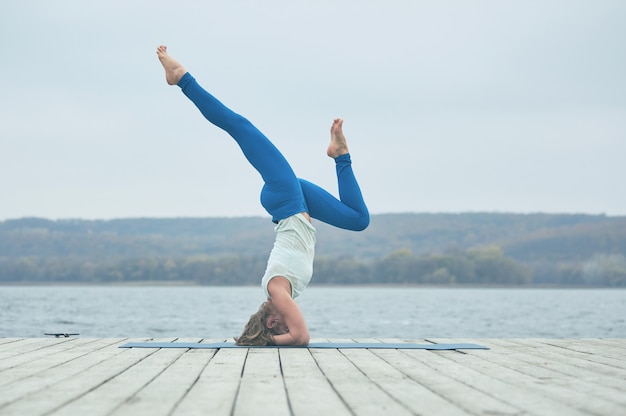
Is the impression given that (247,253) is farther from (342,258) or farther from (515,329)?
(515,329)

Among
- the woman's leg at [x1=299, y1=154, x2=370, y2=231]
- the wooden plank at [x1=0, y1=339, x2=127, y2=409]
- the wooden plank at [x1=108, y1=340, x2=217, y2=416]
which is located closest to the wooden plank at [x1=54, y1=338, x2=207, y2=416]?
the wooden plank at [x1=108, y1=340, x2=217, y2=416]

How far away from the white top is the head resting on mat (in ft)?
0.78

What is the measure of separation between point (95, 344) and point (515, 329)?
3778 centimetres

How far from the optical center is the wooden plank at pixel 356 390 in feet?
10.7

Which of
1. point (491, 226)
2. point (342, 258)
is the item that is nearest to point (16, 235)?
point (342, 258)

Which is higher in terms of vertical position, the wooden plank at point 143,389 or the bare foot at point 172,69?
the bare foot at point 172,69

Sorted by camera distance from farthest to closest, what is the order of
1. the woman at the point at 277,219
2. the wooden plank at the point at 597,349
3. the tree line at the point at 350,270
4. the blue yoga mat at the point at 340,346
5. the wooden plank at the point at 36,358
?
the tree line at the point at 350,270
the woman at the point at 277,219
the blue yoga mat at the point at 340,346
the wooden plank at the point at 597,349
the wooden plank at the point at 36,358

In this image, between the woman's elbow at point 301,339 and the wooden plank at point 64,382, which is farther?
the woman's elbow at point 301,339

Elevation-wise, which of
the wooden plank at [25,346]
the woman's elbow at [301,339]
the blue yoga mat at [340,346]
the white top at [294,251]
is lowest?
the wooden plank at [25,346]

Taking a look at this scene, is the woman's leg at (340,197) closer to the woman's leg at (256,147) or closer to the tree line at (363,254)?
the woman's leg at (256,147)

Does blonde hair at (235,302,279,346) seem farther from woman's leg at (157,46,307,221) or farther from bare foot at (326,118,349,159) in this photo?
bare foot at (326,118,349,159)

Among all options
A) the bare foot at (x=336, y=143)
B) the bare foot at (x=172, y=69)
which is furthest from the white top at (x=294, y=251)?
the bare foot at (x=172, y=69)

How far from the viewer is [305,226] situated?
6.38 m

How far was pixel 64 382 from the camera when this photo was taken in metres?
4.04
